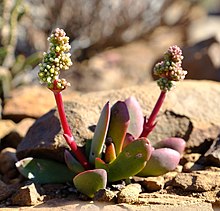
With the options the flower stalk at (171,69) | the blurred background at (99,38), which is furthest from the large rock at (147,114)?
the blurred background at (99,38)

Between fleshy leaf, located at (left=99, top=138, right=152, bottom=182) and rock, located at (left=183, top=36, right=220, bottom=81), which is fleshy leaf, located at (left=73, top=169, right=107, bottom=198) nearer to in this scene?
fleshy leaf, located at (left=99, top=138, right=152, bottom=182)

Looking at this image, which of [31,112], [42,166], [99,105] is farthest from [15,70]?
[42,166]

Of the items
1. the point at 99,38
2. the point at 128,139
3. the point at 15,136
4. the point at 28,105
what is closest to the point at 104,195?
the point at 128,139

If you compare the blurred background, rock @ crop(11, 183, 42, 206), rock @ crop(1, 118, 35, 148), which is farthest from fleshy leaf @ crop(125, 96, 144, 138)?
the blurred background

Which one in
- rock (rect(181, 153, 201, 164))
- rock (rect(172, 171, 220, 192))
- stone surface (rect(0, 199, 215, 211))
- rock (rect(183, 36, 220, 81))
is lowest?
stone surface (rect(0, 199, 215, 211))

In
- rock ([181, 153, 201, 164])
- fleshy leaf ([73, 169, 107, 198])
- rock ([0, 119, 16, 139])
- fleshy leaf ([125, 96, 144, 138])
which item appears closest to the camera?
fleshy leaf ([73, 169, 107, 198])

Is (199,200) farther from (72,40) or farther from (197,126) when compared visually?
(72,40)
